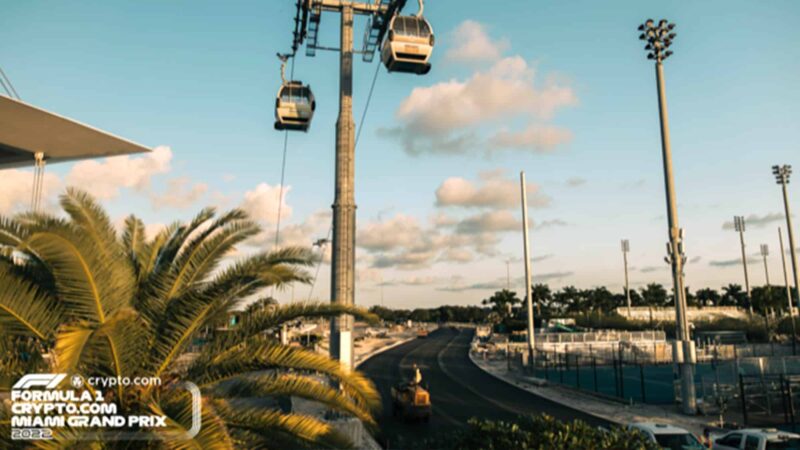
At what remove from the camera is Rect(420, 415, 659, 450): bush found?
9.39 metres

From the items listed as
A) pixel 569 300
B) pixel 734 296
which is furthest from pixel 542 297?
pixel 734 296

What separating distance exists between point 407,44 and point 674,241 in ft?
58.3

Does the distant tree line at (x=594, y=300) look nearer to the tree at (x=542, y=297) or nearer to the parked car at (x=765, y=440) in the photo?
the tree at (x=542, y=297)

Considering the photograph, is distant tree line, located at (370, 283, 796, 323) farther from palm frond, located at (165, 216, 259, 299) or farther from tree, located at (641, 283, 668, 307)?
palm frond, located at (165, 216, 259, 299)

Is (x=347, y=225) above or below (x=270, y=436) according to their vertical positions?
above

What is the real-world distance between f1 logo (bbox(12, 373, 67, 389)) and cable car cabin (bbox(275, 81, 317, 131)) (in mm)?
13981

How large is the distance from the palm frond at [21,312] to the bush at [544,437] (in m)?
7.34

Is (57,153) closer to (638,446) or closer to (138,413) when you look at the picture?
(138,413)

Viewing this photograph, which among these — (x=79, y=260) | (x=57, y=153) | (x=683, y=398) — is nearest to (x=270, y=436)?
(x=79, y=260)

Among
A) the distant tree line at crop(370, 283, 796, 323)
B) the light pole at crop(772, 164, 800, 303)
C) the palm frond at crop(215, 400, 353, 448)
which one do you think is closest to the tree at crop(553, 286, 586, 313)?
the distant tree line at crop(370, 283, 796, 323)

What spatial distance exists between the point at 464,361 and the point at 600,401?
28.4m

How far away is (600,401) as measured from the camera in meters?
31.6

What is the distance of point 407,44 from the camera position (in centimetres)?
1672

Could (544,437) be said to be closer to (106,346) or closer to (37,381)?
(106,346)
